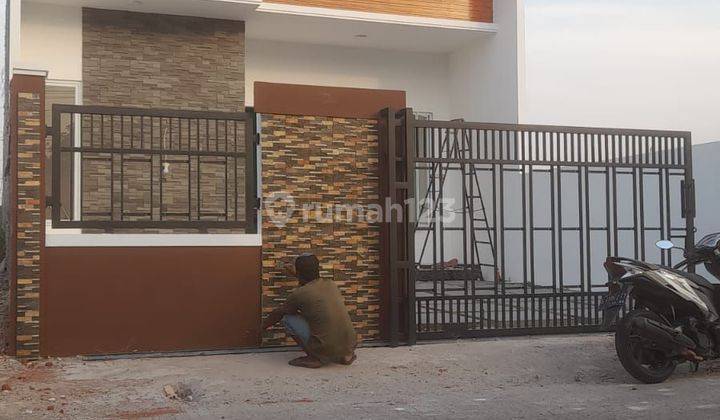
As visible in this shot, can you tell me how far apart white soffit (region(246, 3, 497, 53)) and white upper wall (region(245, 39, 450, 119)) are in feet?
0.58

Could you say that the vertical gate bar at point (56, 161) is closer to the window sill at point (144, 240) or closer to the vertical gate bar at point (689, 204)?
the window sill at point (144, 240)

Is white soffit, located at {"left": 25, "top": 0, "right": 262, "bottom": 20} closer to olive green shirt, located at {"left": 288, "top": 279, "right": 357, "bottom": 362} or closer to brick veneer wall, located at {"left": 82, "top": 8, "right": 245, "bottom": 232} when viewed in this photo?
brick veneer wall, located at {"left": 82, "top": 8, "right": 245, "bottom": 232}

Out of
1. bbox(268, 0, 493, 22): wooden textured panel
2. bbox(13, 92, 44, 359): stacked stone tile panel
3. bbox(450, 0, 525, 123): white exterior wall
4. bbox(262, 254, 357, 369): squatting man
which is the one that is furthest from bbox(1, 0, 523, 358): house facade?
bbox(450, 0, 525, 123): white exterior wall

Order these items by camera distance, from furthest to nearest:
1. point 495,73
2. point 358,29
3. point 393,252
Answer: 1. point 495,73
2. point 358,29
3. point 393,252

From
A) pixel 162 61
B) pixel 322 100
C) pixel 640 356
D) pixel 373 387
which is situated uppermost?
pixel 162 61

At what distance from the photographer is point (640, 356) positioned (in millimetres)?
6535

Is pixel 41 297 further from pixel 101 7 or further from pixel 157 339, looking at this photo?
pixel 101 7

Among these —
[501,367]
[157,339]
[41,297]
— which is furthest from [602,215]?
[41,297]

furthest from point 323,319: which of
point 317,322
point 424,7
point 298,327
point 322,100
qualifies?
point 424,7

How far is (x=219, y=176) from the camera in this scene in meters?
8.98

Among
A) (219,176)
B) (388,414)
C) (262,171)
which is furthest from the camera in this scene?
(219,176)

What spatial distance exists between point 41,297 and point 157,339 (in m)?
1.14

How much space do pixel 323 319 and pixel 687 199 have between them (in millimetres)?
5079

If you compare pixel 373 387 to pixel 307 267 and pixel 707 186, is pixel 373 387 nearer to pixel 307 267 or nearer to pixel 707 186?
pixel 307 267
